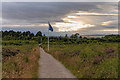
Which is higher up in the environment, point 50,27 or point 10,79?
point 50,27

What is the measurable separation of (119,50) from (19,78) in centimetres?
705

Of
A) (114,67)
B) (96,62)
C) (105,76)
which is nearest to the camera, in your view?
(105,76)

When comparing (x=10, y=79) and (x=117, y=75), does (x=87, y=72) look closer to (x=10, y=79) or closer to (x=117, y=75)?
(x=117, y=75)

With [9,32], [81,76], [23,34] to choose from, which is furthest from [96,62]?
[9,32]

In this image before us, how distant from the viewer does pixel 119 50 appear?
416 inches

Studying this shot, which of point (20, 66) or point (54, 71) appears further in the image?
point (20, 66)

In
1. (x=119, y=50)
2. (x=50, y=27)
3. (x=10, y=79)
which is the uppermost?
(x=50, y=27)

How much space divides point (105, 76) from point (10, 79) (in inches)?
212

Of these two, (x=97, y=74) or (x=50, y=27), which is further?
(x=50, y=27)

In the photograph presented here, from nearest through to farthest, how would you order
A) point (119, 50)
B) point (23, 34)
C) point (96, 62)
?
point (119, 50)
point (96, 62)
point (23, 34)

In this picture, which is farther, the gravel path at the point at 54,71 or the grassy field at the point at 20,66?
the gravel path at the point at 54,71

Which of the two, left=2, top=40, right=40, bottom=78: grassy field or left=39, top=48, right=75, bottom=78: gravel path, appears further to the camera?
left=39, top=48, right=75, bottom=78: gravel path

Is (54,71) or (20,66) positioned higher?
(20,66)

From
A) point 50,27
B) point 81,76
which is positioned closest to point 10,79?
point 81,76
